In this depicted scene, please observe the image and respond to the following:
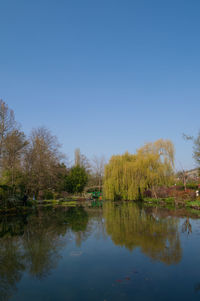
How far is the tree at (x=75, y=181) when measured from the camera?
36625 mm

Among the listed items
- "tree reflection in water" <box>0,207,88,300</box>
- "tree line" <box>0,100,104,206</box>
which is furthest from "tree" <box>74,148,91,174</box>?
"tree reflection in water" <box>0,207,88,300</box>

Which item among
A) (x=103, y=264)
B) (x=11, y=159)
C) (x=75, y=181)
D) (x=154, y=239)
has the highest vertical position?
(x=11, y=159)

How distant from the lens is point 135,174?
2669cm

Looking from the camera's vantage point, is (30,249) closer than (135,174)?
Yes

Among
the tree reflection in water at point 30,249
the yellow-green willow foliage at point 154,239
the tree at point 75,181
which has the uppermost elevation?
the tree at point 75,181

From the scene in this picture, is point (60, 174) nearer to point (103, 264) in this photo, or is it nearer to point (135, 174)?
point (135, 174)

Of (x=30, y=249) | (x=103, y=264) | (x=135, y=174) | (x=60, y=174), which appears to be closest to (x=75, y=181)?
(x=60, y=174)

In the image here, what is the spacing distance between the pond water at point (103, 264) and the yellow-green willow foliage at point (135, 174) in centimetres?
1589

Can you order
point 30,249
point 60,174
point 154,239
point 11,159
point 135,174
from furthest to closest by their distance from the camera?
point 60,174, point 135,174, point 11,159, point 154,239, point 30,249

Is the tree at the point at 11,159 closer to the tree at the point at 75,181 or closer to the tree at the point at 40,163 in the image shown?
the tree at the point at 40,163

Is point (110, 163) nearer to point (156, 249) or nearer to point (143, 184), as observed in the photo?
point (143, 184)

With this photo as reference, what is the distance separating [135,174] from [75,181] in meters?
12.9

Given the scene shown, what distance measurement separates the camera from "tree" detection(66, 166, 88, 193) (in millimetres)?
36625

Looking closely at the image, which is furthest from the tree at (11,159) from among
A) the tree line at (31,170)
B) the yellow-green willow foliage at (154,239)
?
the yellow-green willow foliage at (154,239)
